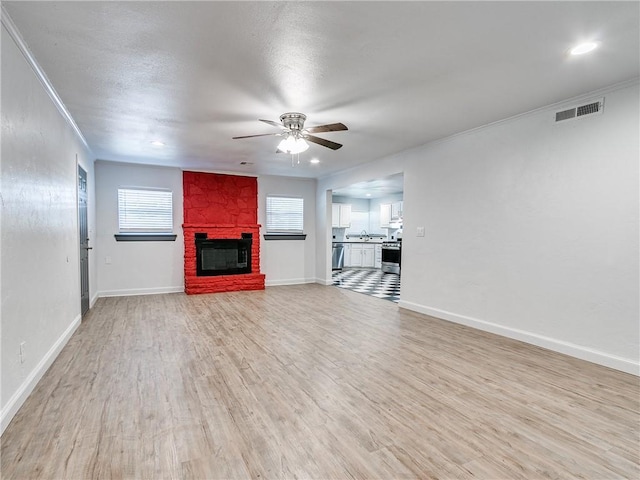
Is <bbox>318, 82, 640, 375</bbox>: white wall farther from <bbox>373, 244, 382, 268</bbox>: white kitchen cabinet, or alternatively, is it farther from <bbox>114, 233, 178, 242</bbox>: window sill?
<bbox>373, 244, 382, 268</bbox>: white kitchen cabinet

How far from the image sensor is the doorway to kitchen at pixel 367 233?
875cm

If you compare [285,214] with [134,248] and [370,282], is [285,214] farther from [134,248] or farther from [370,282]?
[134,248]

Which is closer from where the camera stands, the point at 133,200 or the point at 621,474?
the point at 621,474

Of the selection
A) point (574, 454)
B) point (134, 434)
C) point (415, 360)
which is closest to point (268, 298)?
point (415, 360)

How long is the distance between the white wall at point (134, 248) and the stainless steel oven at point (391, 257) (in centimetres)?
530

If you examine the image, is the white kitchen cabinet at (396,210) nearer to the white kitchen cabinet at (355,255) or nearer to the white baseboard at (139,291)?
the white kitchen cabinet at (355,255)

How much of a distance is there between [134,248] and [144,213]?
2.28 feet

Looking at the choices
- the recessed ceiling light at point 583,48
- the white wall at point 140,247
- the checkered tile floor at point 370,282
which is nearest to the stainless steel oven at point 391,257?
the checkered tile floor at point 370,282

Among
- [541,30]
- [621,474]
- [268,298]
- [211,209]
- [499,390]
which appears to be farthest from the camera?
[211,209]

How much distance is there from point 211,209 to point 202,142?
2312mm

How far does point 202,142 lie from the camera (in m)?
4.58

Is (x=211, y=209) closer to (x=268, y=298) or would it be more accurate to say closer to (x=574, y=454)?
(x=268, y=298)

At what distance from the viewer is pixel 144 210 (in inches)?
245

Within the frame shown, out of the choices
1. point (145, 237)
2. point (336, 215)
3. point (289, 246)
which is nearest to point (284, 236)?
point (289, 246)
